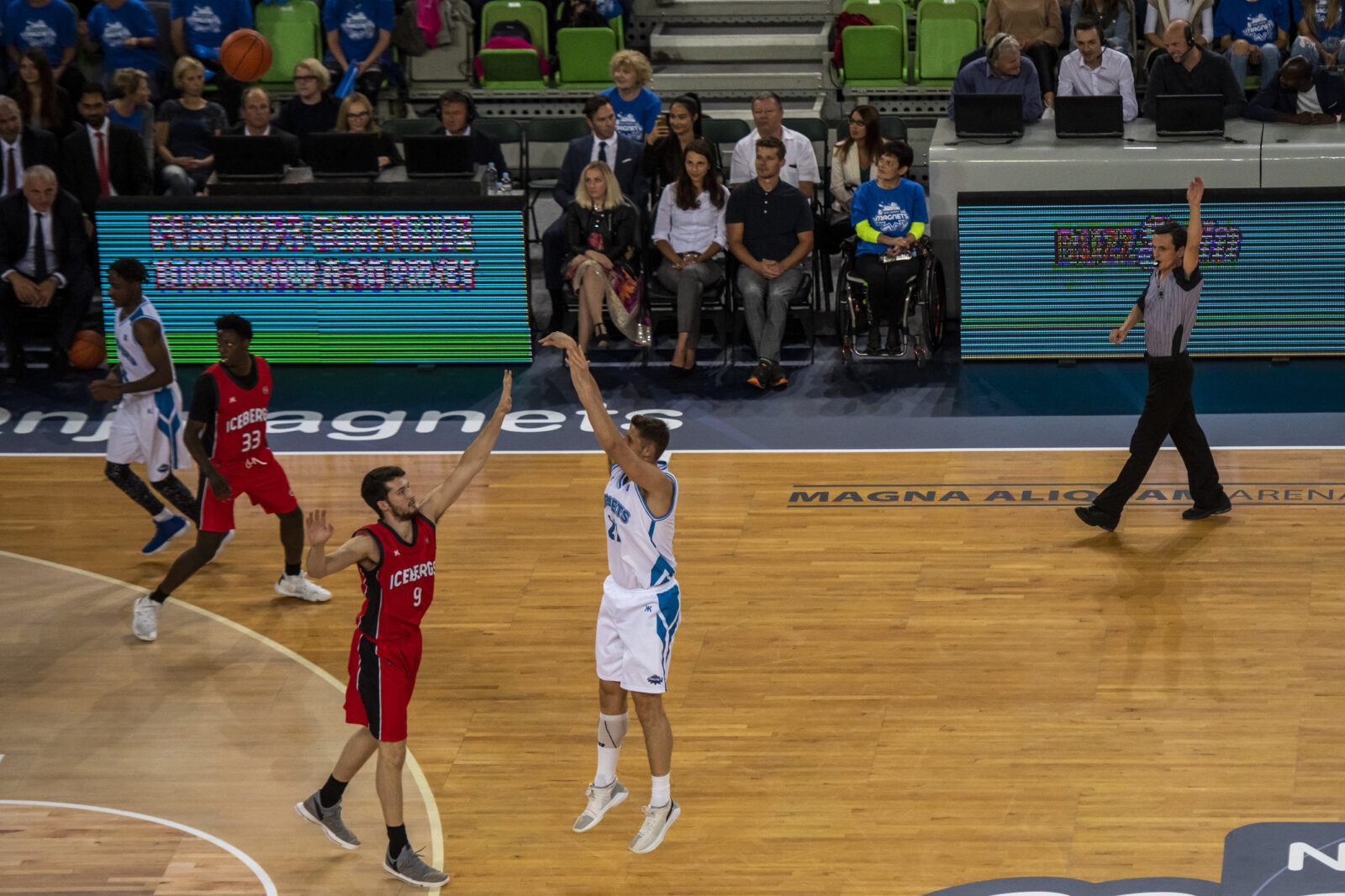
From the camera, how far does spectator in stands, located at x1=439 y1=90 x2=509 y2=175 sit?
13.1 metres

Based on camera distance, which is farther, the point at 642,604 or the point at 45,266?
the point at 45,266

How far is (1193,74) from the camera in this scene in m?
13.2

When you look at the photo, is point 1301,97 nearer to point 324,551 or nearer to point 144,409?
point 144,409

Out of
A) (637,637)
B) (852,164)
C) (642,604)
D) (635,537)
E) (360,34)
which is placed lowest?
(637,637)

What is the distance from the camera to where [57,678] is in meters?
8.19

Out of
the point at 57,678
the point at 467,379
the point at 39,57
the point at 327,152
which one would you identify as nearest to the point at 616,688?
the point at 57,678

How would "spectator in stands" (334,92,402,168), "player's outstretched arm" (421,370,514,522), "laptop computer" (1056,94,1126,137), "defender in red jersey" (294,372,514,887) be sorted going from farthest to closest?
"spectator in stands" (334,92,402,168)
"laptop computer" (1056,94,1126,137)
"player's outstretched arm" (421,370,514,522)
"defender in red jersey" (294,372,514,887)

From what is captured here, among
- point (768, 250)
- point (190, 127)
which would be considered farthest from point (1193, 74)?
point (190, 127)

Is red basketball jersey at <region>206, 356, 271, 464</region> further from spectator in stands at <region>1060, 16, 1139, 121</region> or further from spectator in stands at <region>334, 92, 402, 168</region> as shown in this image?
spectator in stands at <region>1060, 16, 1139, 121</region>

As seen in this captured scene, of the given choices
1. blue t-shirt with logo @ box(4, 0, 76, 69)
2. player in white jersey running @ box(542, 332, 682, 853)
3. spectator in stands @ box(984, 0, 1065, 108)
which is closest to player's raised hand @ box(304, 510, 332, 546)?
player in white jersey running @ box(542, 332, 682, 853)

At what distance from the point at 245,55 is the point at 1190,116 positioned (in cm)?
764

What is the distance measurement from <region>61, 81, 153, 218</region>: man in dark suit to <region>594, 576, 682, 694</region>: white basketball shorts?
834 cm

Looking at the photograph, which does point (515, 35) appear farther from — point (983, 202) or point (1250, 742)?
point (1250, 742)

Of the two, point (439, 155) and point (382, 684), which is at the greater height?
point (439, 155)
